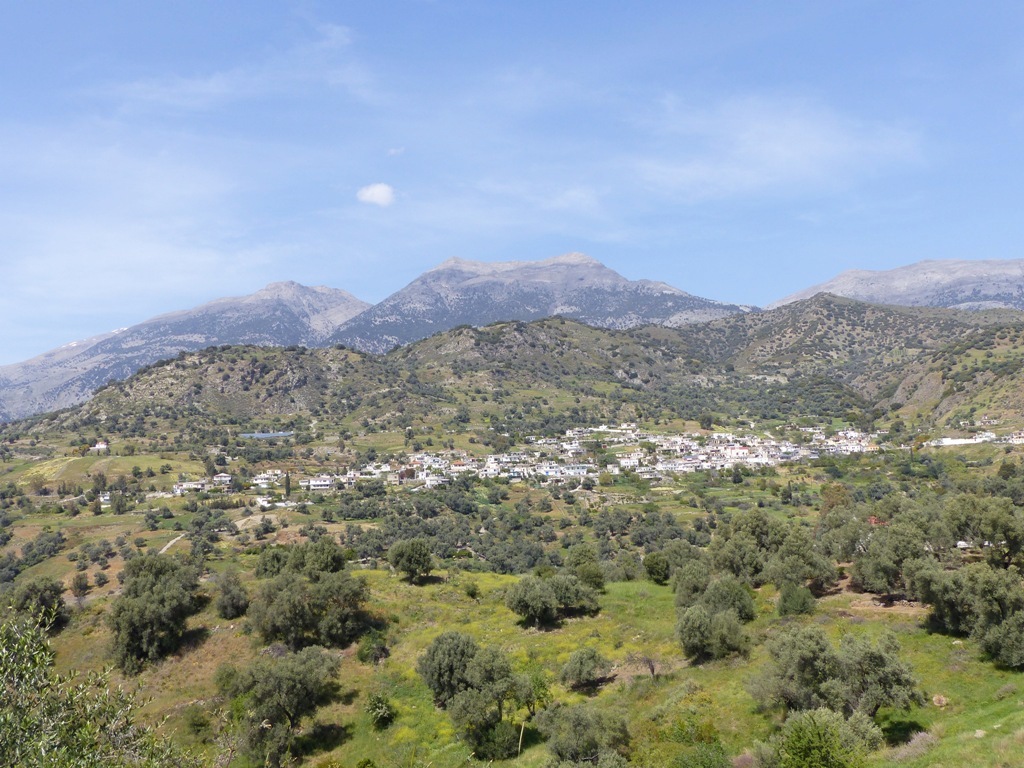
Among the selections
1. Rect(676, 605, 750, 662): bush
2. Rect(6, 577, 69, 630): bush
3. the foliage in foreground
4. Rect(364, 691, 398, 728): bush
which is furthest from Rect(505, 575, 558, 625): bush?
Rect(6, 577, 69, 630): bush

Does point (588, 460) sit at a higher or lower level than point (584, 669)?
lower

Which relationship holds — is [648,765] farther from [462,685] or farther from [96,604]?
[96,604]

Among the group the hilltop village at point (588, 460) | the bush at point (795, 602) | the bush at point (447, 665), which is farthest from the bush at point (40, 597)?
the hilltop village at point (588, 460)

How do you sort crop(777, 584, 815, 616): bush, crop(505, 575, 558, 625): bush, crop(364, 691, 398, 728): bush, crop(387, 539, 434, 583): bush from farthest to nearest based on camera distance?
crop(387, 539, 434, 583): bush, crop(505, 575, 558, 625): bush, crop(777, 584, 815, 616): bush, crop(364, 691, 398, 728): bush

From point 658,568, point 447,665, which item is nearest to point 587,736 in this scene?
point 447,665

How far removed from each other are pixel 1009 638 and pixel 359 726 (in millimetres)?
30459

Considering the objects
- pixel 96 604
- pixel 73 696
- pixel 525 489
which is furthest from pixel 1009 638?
pixel 525 489

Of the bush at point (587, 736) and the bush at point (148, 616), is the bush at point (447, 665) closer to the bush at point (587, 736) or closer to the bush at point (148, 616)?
the bush at point (587, 736)

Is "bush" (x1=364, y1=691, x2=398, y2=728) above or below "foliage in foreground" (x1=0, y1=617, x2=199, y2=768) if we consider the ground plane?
below

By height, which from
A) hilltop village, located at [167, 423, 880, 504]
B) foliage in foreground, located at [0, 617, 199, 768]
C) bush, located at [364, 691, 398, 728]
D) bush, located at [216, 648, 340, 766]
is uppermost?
foliage in foreground, located at [0, 617, 199, 768]

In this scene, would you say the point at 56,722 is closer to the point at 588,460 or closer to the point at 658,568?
the point at 658,568

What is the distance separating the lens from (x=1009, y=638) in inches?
930

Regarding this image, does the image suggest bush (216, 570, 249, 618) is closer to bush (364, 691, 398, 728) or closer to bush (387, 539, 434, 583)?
bush (387, 539, 434, 583)

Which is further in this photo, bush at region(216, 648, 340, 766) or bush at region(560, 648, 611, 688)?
bush at region(560, 648, 611, 688)
